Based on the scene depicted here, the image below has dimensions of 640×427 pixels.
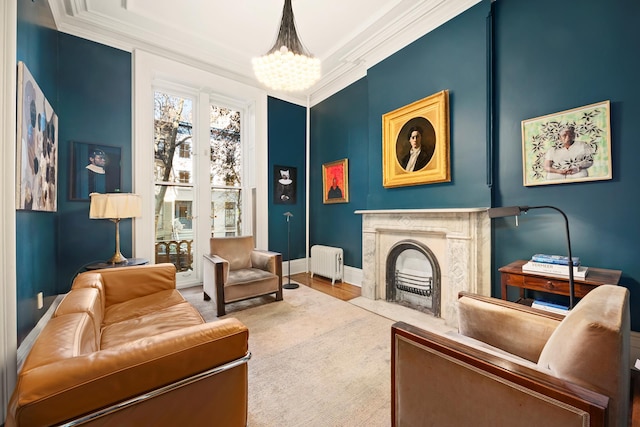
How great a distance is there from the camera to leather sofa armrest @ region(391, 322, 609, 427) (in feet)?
2.69

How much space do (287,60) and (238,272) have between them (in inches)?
99.5

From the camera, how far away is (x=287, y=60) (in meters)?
2.28

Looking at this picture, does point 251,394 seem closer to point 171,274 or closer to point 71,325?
point 71,325

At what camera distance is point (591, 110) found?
2.17 meters

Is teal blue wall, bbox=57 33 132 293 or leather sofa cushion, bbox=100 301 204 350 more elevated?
teal blue wall, bbox=57 33 132 293

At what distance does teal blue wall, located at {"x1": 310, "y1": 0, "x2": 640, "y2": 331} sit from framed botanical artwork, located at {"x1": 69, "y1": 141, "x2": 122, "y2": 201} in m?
3.64

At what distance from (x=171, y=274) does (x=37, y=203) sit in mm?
1244

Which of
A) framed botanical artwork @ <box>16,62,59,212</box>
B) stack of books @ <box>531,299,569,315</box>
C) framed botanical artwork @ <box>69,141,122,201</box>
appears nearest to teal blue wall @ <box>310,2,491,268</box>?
stack of books @ <box>531,299,569,315</box>

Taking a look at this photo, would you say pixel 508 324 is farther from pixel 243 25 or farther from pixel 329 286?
pixel 243 25

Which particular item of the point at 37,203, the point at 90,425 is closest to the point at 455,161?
the point at 90,425

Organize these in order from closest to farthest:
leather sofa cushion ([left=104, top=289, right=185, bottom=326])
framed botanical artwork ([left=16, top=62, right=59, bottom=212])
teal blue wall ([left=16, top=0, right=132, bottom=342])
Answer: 1. framed botanical artwork ([left=16, top=62, right=59, bottom=212])
2. leather sofa cushion ([left=104, top=289, right=185, bottom=326])
3. teal blue wall ([left=16, top=0, right=132, bottom=342])

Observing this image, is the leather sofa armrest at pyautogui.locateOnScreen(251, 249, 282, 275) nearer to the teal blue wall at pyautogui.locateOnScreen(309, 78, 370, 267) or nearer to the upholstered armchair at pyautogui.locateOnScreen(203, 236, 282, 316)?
the upholstered armchair at pyautogui.locateOnScreen(203, 236, 282, 316)

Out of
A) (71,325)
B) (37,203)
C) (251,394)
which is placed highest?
(37,203)

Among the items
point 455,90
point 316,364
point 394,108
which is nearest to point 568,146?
point 455,90
